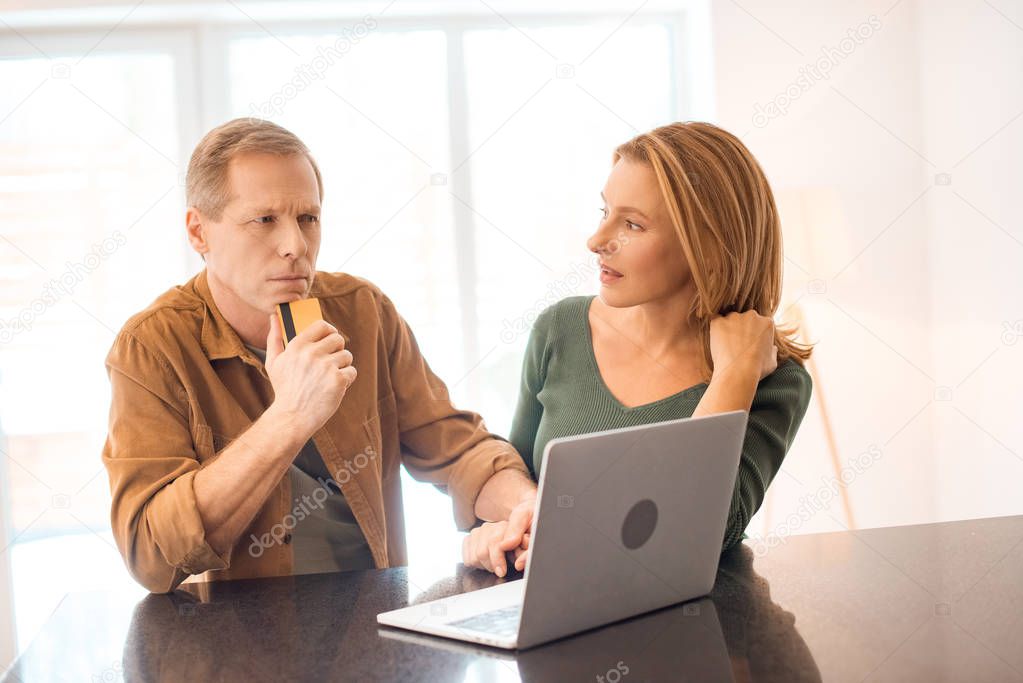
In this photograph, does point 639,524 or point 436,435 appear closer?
point 639,524

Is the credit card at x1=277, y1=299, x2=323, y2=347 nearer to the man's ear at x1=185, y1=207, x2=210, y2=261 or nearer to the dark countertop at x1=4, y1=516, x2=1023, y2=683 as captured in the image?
the man's ear at x1=185, y1=207, x2=210, y2=261

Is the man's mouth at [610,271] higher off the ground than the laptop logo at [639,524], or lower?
higher

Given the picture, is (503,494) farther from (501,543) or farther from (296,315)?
(296,315)

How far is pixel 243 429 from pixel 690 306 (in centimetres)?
84

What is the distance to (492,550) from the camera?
1422mm

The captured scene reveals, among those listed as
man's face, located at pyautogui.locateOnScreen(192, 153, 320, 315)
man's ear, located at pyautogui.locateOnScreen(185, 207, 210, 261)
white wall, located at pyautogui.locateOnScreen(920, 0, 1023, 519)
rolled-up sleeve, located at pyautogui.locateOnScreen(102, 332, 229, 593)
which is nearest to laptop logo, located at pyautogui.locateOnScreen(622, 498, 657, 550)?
rolled-up sleeve, located at pyautogui.locateOnScreen(102, 332, 229, 593)

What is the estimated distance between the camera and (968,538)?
1.52 m

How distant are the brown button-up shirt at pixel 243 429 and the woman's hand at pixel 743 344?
41 centimetres

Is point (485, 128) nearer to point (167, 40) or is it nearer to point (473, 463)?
point (167, 40)

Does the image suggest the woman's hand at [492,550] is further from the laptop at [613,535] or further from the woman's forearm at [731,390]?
the woman's forearm at [731,390]

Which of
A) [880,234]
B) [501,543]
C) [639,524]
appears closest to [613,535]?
[639,524]

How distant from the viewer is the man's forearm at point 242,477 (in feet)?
4.93

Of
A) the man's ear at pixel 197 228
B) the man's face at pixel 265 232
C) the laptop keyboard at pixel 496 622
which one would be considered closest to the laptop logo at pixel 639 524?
the laptop keyboard at pixel 496 622

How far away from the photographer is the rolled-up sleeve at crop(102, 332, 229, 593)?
57.6 inches
